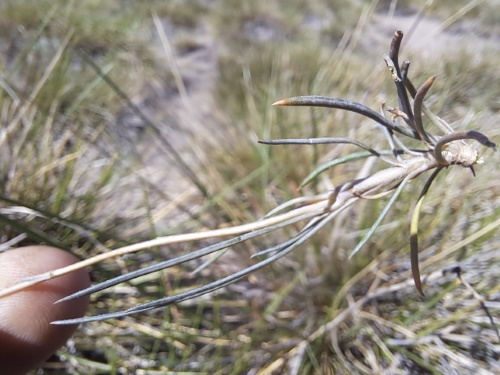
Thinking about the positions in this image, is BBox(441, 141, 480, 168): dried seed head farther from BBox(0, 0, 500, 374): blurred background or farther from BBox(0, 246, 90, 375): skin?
BBox(0, 246, 90, 375): skin

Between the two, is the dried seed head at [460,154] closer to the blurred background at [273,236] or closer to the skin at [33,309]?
the blurred background at [273,236]

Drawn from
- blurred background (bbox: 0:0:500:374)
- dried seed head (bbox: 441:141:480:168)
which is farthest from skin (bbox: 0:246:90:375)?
dried seed head (bbox: 441:141:480:168)

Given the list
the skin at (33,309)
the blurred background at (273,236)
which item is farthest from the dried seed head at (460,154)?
the skin at (33,309)

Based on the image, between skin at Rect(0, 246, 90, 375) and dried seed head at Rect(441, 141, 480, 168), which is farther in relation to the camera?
skin at Rect(0, 246, 90, 375)

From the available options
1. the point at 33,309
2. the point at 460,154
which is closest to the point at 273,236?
the point at 33,309

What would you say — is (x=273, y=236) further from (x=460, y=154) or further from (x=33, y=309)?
(x=460, y=154)

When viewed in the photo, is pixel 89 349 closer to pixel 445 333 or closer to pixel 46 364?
pixel 46 364

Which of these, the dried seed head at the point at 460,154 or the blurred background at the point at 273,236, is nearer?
the dried seed head at the point at 460,154

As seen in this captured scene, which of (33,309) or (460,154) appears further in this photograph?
(33,309)
